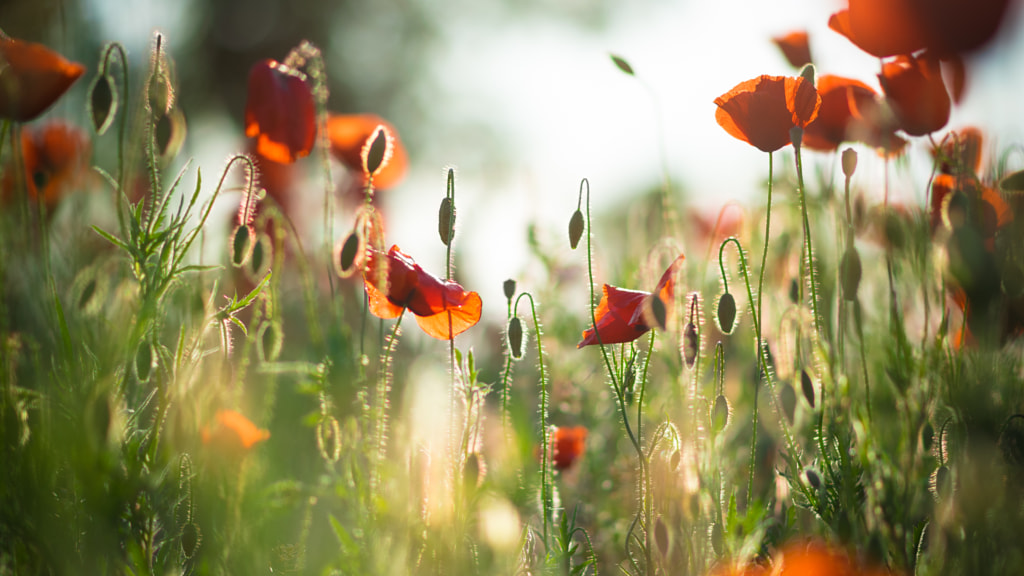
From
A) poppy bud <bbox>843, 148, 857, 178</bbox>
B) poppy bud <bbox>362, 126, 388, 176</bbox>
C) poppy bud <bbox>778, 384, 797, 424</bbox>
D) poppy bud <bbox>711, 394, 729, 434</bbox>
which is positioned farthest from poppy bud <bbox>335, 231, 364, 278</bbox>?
poppy bud <bbox>843, 148, 857, 178</bbox>

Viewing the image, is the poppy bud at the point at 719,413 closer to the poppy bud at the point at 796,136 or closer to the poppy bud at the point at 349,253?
the poppy bud at the point at 796,136

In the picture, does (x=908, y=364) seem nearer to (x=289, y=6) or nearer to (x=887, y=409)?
(x=887, y=409)

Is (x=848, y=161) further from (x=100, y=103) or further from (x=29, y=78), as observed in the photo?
(x=29, y=78)

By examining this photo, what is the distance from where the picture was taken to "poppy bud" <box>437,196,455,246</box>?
54.1 inches

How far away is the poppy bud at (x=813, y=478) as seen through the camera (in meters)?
1.22

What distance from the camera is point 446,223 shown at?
137 cm

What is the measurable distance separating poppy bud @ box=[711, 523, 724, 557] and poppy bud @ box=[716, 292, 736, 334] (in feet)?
1.09

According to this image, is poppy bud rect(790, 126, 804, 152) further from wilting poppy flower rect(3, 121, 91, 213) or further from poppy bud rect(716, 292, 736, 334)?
wilting poppy flower rect(3, 121, 91, 213)

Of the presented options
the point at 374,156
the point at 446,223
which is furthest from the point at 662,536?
the point at 374,156

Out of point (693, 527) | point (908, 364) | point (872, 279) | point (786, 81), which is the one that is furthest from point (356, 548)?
point (872, 279)

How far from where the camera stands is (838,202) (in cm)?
169

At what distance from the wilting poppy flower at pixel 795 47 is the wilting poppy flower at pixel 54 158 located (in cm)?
177

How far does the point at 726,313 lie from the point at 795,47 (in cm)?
78

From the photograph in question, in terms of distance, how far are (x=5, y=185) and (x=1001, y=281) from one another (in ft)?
8.62
